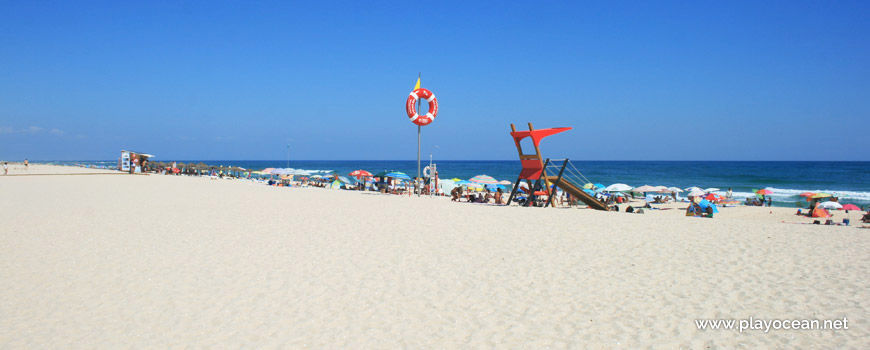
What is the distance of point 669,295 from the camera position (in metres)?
4.46

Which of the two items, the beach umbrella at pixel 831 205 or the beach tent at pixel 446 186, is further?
the beach tent at pixel 446 186

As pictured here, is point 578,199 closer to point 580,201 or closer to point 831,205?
point 580,201

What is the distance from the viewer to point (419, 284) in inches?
192

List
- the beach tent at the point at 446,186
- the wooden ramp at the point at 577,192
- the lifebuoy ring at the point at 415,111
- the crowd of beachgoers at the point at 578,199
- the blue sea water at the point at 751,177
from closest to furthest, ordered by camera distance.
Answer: the wooden ramp at the point at 577,192, the crowd of beachgoers at the point at 578,199, the lifebuoy ring at the point at 415,111, the beach tent at the point at 446,186, the blue sea water at the point at 751,177

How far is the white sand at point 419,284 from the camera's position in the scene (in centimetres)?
354

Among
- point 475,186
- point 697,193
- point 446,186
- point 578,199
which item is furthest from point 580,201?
point 697,193

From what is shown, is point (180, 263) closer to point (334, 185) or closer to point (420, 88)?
point (420, 88)

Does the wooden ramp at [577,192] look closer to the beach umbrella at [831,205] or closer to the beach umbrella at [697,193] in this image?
the beach umbrella at [831,205]

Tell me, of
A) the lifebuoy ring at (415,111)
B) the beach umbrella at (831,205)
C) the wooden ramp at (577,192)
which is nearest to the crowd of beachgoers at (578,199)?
the beach umbrella at (831,205)

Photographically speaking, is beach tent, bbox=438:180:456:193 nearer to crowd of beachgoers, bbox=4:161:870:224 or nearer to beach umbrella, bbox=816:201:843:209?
crowd of beachgoers, bbox=4:161:870:224

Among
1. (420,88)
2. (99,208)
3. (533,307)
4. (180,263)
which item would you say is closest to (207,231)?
(180,263)

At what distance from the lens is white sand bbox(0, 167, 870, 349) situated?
3545mm

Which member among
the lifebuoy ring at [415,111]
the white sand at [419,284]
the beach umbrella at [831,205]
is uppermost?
the lifebuoy ring at [415,111]

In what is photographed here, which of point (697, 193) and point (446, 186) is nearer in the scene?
point (697, 193)
